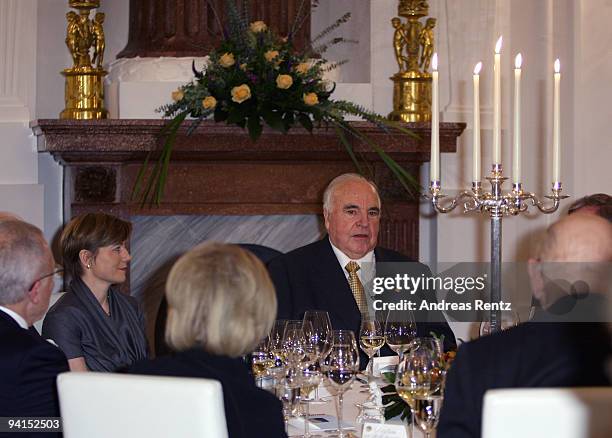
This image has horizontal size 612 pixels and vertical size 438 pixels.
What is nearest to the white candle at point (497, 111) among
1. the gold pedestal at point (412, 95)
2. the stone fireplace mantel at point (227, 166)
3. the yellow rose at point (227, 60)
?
the yellow rose at point (227, 60)

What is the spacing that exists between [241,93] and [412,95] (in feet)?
3.76

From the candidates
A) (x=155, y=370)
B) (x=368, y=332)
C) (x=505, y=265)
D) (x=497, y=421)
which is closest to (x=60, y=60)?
(x=505, y=265)

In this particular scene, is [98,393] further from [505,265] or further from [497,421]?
[505,265]

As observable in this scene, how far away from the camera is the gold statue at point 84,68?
5.38 meters

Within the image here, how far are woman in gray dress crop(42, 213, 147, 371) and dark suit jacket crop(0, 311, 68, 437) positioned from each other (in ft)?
2.82

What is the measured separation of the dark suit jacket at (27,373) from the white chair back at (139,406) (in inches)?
12.2

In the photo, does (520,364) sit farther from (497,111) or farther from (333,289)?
(333,289)

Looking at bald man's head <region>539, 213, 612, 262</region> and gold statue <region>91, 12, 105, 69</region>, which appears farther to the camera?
gold statue <region>91, 12, 105, 69</region>

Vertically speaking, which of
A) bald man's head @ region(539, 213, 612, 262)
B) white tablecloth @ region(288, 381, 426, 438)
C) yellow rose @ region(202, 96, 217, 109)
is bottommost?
white tablecloth @ region(288, 381, 426, 438)

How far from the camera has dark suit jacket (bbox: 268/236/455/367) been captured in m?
4.27

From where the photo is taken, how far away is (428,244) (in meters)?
5.85

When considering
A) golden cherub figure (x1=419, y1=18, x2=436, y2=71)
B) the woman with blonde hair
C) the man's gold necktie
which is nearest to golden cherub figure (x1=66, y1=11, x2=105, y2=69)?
golden cherub figure (x1=419, y1=18, x2=436, y2=71)

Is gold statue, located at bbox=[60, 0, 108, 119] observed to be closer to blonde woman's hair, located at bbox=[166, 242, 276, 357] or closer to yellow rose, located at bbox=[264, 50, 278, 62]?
yellow rose, located at bbox=[264, 50, 278, 62]

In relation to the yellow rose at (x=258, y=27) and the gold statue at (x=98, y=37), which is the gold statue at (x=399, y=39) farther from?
the gold statue at (x=98, y=37)
